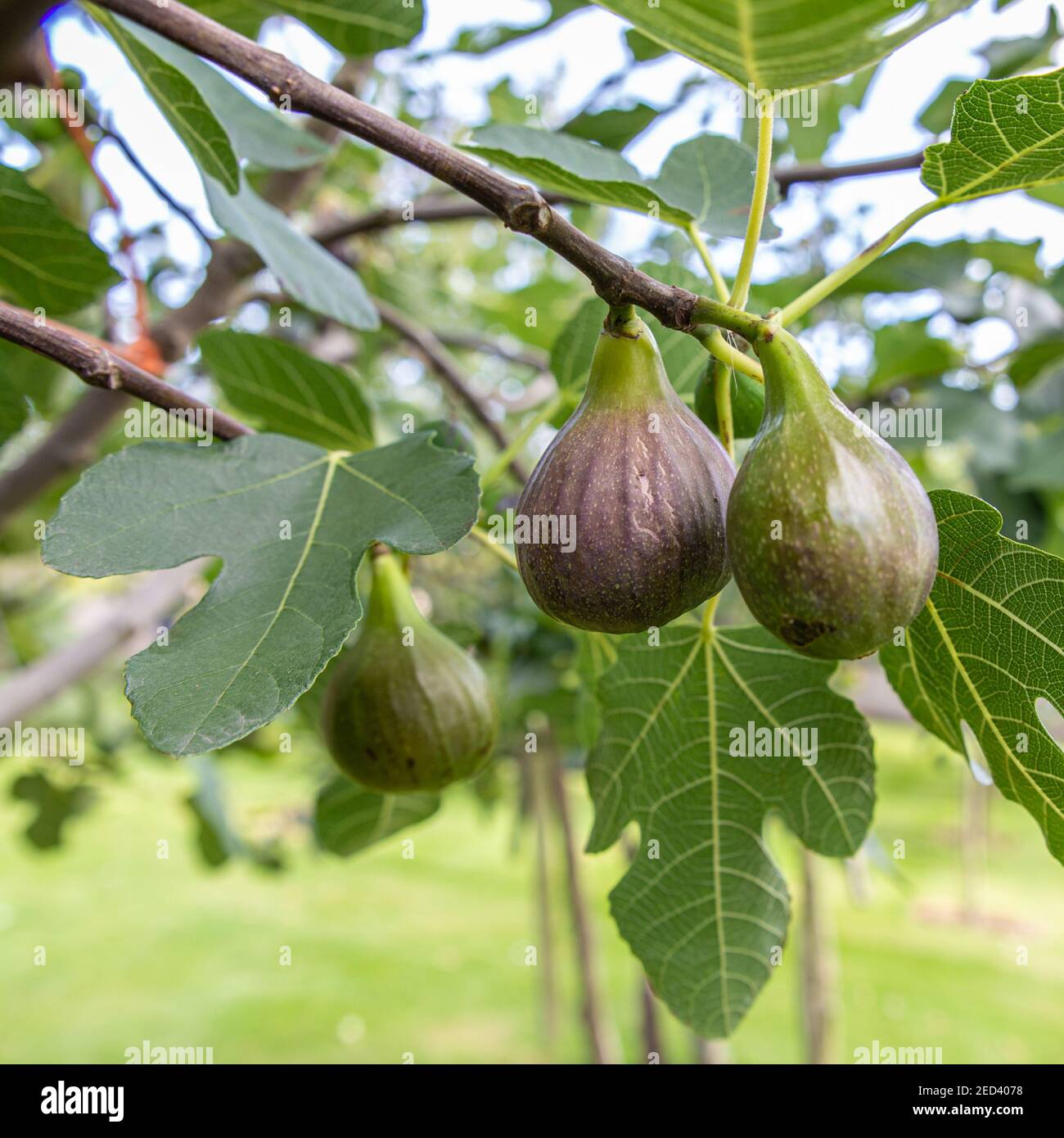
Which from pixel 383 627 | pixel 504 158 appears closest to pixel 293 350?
pixel 383 627

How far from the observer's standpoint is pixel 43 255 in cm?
135

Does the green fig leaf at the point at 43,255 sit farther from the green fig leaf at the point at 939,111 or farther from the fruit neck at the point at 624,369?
the green fig leaf at the point at 939,111

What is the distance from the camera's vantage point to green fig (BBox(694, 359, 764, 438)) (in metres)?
0.96

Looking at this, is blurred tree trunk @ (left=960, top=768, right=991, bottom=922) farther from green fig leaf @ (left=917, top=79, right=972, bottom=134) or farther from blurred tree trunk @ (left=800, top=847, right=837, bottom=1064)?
green fig leaf @ (left=917, top=79, right=972, bottom=134)

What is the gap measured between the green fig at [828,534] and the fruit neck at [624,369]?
129 mm

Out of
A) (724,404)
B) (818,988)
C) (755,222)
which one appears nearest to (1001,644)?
(724,404)

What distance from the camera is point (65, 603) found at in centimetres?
478

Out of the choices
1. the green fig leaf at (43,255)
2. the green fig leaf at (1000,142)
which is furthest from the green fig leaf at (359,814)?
the green fig leaf at (1000,142)

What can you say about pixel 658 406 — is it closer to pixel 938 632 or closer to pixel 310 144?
pixel 938 632

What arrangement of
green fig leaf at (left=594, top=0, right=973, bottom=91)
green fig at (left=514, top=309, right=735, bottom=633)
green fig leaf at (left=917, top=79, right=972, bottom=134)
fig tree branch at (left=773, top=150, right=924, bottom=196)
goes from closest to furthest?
1. green fig leaf at (left=594, top=0, right=973, bottom=91)
2. green fig at (left=514, top=309, right=735, bottom=633)
3. fig tree branch at (left=773, top=150, right=924, bottom=196)
4. green fig leaf at (left=917, top=79, right=972, bottom=134)

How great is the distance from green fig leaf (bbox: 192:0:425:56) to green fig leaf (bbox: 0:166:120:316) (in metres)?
0.48

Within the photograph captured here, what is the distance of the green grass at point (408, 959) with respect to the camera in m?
6.06

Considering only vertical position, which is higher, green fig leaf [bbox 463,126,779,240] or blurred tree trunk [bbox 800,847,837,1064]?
green fig leaf [bbox 463,126,779,240]

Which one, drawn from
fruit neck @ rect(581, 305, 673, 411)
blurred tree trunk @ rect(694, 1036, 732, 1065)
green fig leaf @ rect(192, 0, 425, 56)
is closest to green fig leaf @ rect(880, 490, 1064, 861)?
fruit neck @ rect(581, 305, 673, 411)
